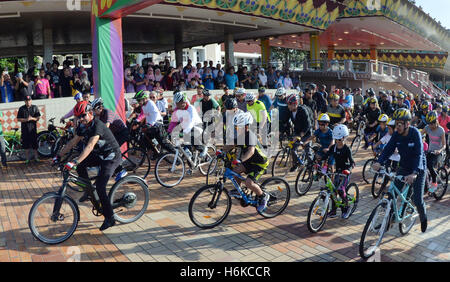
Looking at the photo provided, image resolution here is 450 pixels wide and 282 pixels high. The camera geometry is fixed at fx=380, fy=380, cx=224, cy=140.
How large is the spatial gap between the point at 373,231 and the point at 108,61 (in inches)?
337

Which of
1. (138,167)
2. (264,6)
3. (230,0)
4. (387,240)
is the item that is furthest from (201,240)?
(264,6)

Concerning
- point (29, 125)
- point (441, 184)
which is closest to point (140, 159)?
point (29, 125)

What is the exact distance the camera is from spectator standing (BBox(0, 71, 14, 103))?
12.9 metres

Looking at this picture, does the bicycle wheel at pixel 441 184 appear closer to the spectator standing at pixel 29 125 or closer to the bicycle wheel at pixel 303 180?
the bicycle wheel at pixel 303 180

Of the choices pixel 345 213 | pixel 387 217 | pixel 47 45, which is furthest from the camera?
pixel 47 45

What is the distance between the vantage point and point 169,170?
8734 mm

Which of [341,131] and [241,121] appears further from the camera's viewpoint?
[341,131]

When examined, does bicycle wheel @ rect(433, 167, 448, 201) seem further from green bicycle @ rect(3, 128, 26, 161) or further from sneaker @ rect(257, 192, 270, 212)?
green bicycle @ rect(3, 128, 26, 161)

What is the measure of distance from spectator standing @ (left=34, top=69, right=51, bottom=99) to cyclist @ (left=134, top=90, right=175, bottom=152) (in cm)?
545

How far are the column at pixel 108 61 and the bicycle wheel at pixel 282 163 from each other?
478 cm

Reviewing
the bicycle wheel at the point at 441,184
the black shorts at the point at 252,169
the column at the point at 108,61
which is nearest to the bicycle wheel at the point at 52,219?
the black shorts at the point at 252,169

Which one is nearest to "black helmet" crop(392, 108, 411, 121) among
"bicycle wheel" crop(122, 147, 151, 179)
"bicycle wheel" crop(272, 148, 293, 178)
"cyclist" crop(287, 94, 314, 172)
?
"cyclist" crop(287, 94, 314, 172)

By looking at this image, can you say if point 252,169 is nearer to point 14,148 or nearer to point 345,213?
point 345,213

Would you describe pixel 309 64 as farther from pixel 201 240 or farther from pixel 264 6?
pixel 201 240
